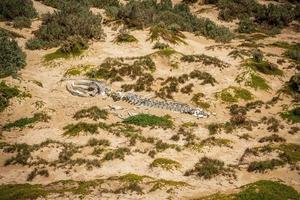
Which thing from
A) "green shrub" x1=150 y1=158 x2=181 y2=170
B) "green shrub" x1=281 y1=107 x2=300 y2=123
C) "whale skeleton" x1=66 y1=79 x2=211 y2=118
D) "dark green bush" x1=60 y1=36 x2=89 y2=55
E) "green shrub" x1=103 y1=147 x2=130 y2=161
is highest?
"dark green bush" x1=60 y1=36 x2=89 y2=55

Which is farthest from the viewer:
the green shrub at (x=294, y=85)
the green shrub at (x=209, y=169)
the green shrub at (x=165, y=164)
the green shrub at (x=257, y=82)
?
the green shrub at (x=257, y=82)

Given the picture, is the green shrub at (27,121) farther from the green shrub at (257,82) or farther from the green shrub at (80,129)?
the green shrub at (257,82)

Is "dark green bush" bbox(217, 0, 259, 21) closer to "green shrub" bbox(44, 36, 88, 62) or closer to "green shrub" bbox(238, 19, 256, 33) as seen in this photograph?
"green shrub" bbox(238, 19, 256, 33)

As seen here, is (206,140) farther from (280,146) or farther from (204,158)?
(280,146)

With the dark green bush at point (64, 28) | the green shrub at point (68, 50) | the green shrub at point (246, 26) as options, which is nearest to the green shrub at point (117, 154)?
the green shrub at point (68, 50)

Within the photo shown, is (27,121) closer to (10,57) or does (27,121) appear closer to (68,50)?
(10,57)

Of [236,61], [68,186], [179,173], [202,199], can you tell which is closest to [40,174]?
[68,186]

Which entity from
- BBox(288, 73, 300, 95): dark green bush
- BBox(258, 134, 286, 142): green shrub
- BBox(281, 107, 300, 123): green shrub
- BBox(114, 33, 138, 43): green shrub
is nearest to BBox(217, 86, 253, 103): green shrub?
BBox(288, 73, 300, 95): dark green bush
